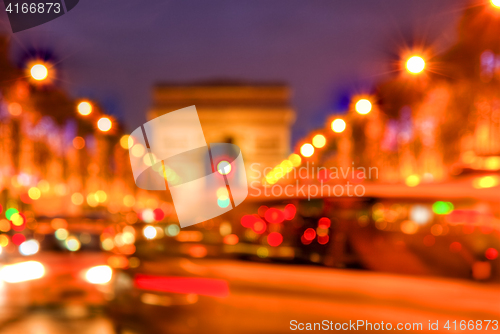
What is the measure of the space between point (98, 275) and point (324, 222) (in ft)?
21.0

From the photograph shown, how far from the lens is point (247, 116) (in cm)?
5312

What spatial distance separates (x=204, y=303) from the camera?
5777 millimetres

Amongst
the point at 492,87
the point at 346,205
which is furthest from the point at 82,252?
the point at 492,87

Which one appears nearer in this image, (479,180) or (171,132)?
(479,180)

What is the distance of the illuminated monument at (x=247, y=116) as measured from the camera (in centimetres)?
5225

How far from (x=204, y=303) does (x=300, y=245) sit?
1.35m

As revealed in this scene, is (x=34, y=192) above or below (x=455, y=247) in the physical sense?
above

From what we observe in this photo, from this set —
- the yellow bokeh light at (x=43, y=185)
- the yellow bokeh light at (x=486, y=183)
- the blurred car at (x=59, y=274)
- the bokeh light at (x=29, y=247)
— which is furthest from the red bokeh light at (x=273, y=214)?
the yellow bokeh light at (x=43, y=185)

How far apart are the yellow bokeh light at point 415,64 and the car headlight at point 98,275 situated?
5.94 m

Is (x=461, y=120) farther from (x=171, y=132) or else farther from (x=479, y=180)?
(x=171, y=132)

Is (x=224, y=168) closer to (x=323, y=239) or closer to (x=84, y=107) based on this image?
(x=84, y=107)

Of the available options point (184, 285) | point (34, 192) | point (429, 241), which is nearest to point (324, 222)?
point (429, 241)

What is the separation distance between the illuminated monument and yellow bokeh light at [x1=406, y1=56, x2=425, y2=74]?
42.4m

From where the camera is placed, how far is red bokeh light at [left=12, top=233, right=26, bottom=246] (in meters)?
11.2
